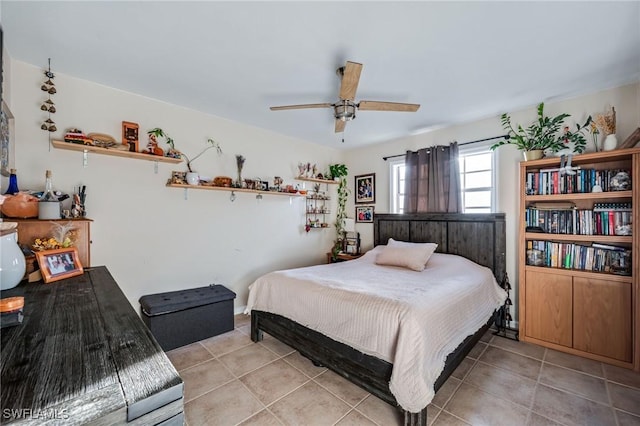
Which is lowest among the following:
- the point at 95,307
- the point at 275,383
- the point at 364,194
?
the point at 275,383

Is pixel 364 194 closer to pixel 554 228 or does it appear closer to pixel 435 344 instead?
pixel 554 228

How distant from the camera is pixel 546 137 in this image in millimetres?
2812

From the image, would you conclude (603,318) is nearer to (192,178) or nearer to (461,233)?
(461,233)

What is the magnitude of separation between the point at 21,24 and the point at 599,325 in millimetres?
5094

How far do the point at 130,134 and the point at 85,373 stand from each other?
2707mm

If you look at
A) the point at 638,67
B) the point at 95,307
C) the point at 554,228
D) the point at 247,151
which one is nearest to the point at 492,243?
the point at 554,228

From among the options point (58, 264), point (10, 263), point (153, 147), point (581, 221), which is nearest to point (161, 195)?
point (153, 147)

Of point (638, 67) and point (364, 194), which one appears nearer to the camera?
point (638, 67)

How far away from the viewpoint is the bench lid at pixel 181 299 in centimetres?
252

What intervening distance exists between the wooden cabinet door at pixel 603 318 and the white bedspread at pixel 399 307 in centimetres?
63

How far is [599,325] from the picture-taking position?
2422mm

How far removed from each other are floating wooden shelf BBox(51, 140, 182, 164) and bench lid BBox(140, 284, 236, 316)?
1.43 meters

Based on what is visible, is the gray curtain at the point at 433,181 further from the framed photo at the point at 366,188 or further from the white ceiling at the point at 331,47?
the white ceiling at the point at 331,47

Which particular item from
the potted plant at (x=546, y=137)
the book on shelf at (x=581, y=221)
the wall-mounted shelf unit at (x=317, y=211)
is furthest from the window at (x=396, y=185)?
the book on shelf at (x=581, y=221)
